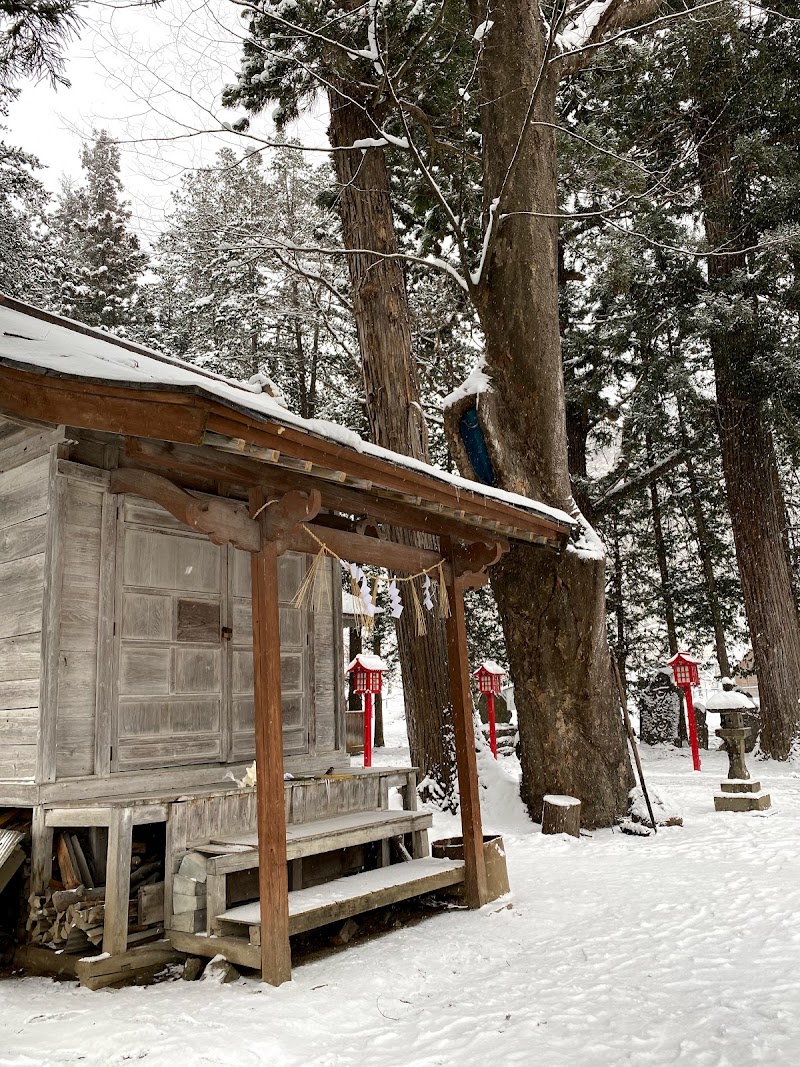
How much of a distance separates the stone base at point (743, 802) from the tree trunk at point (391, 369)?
3.37 metres

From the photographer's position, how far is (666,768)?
15.1 metres

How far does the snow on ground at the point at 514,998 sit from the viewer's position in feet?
11.9

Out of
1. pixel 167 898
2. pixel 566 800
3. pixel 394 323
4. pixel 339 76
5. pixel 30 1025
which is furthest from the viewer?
pixel 394 323


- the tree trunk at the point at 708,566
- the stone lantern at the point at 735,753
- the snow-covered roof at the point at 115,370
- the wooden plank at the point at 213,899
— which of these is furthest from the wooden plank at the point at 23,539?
the tree trunk at the point at 708,566

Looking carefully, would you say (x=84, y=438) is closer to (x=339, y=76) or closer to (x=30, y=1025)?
Result: (x=30, y=1025)

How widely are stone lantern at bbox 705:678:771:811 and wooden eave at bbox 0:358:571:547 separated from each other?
15.7ft

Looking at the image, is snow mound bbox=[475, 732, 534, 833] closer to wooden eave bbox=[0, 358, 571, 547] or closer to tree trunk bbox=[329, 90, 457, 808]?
tree trunk bbox=[329, 90, 457, 808]

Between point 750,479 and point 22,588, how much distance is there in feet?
40.5

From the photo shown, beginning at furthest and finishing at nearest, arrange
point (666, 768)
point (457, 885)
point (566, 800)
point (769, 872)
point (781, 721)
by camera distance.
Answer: point (666, 768), point (781, 721), point (566, 800), point (769, 872), point (457, 885)

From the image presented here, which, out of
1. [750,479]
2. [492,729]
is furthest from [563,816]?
[750,479]

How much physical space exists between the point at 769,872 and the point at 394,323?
786 centimetres

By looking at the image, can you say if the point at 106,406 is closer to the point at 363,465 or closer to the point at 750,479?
the point at 363,465

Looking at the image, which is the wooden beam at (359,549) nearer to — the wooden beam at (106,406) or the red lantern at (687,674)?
the wooden beam at (106,406)

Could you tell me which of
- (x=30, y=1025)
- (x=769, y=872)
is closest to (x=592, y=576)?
(x=769, y=872)
